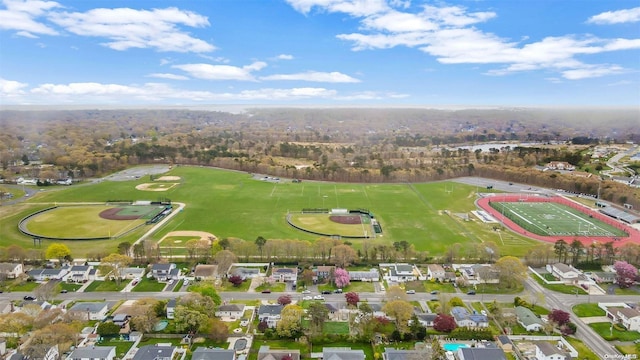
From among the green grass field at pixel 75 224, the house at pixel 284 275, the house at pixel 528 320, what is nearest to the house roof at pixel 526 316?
the house at pixel 528 320

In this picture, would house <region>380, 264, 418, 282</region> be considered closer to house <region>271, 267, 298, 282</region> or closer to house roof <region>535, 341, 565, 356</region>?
house <region>271, 267, 298, 282</region>

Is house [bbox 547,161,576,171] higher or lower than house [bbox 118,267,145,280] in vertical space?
higher

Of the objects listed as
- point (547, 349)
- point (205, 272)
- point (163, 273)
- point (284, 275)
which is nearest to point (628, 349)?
point (547, 349)

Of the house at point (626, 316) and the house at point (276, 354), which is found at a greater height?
the house at point (626, 316)

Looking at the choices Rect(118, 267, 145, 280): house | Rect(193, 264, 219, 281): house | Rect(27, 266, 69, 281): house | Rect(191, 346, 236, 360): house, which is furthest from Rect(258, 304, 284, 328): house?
Rect(27, 266, 69, 281): house

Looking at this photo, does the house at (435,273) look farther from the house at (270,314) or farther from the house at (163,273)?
the house at (163,273)

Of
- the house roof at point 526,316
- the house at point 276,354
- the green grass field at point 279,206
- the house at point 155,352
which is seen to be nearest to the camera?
the house at point 276,354

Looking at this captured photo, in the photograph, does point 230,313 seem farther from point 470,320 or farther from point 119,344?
point 470,320
